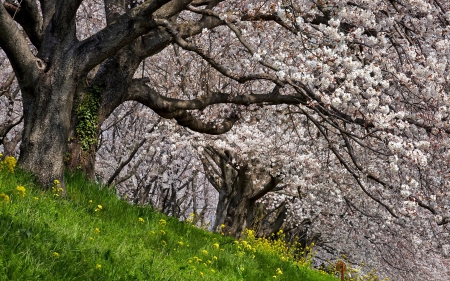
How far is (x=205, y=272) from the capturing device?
19.3ft

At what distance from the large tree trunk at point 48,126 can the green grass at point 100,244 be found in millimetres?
321

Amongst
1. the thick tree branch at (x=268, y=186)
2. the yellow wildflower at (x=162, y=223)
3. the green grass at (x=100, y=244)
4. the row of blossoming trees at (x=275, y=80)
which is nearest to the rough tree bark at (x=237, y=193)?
the thick tree branch at (x=268, y=186)

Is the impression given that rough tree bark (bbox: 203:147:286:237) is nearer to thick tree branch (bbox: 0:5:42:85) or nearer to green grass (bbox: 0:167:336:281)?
green grass (bbox: 0:167:336:281)

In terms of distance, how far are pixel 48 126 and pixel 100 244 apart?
2.38 meters

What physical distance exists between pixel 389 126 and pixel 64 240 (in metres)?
4.12

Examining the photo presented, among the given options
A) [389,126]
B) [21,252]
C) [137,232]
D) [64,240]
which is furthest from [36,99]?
[389,126]

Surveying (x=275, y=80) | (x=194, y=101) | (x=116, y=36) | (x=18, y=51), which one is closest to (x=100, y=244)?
(x=116, y=36)

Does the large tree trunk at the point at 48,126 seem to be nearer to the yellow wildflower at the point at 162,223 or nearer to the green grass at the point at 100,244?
the green grass at the point at 100,244

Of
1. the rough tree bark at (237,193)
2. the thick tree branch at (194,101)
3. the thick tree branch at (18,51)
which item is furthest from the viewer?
the rough tree bark at (237,193)

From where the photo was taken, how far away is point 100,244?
16.6 feet

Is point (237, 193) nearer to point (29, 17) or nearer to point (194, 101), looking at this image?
point (194, 101)

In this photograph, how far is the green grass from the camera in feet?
13.4

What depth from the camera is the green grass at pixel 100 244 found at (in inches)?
161

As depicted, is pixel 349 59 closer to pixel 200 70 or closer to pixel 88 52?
pixel 88 52
